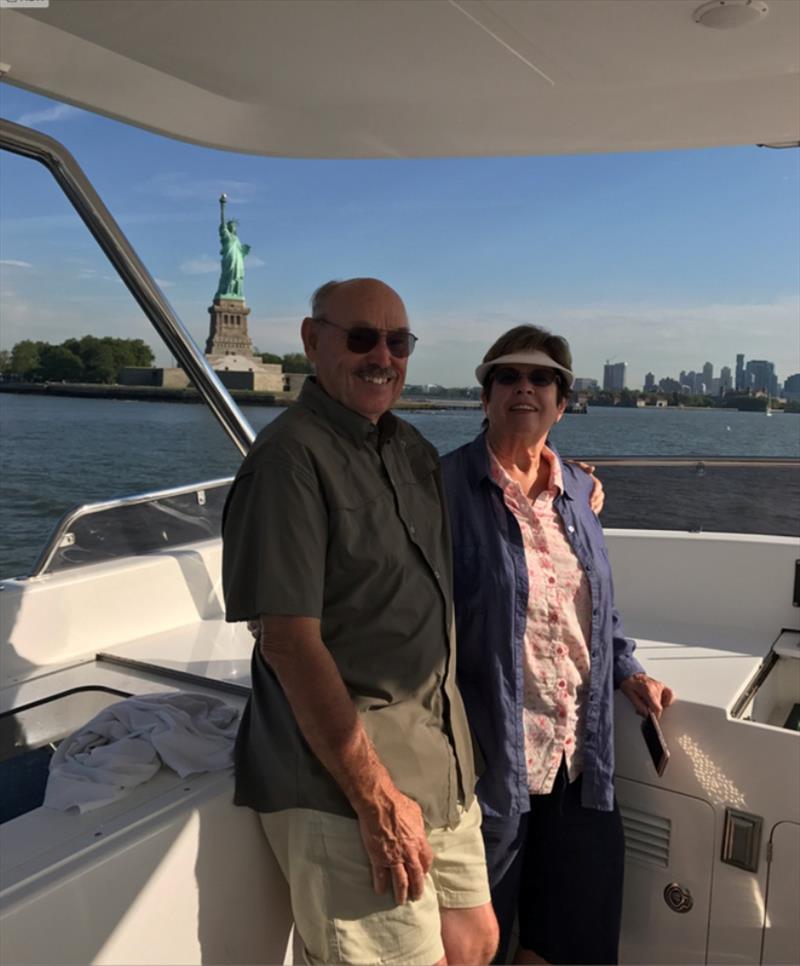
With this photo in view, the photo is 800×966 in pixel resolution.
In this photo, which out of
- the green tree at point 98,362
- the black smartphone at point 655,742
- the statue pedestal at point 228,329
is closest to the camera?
the black smartphone at point 655,742

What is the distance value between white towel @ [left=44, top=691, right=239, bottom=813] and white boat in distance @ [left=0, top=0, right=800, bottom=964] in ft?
0.12

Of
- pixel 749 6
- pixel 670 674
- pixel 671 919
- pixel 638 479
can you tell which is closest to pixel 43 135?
pixel 749 6

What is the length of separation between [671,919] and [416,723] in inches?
39.9

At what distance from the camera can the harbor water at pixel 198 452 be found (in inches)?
610

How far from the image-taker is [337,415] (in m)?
1.28

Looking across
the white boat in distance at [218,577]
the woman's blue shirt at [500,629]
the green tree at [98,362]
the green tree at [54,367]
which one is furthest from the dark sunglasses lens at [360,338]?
the green tree at [98,362]

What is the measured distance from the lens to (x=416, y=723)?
Answer: 4.06 feet

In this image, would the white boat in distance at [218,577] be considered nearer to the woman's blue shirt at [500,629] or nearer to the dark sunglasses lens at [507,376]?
the woman's blue shirt at [500,629]

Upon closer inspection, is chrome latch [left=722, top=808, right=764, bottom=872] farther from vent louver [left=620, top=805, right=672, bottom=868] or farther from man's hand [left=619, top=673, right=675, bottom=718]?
man's hand [left=619, top=673, right=675, bottom=718]

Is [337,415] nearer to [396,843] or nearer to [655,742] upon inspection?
[396,843]

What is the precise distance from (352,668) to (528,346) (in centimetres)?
84

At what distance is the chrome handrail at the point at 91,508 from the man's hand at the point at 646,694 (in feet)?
4.63

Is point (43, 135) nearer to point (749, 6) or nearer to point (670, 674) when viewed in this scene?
point (749, 6)

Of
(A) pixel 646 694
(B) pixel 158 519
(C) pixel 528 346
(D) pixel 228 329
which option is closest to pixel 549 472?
(C) pixel 528 346
